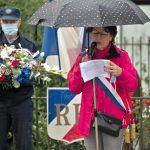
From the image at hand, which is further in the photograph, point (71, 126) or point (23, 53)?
point (71, 126)

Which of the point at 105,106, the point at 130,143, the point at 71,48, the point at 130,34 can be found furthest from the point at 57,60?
the point at 130,34

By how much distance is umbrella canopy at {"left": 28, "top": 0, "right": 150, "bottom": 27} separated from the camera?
5223mm

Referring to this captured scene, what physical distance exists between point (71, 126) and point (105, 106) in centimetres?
159

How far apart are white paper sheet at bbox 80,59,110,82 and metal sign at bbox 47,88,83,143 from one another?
1.59 metres

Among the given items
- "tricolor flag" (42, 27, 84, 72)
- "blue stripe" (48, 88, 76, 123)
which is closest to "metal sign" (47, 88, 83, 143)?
"blue stripe" (48, 88, 76, 123)

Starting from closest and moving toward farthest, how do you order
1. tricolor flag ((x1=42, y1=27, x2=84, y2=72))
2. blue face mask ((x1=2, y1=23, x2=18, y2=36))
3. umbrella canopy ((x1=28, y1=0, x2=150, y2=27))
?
umbrella canopy ((x1=28, y1=0, x2=150, y2=27)), blue face mask ((x1=2, y1=23, x2=18, y2=36)), tricolor flag ((x1=42, y1=27, x2=84, y2=72))

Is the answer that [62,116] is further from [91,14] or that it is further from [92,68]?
[91,14]

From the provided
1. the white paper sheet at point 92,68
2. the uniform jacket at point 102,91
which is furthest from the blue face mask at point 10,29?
the white paper sheet at point 92,68

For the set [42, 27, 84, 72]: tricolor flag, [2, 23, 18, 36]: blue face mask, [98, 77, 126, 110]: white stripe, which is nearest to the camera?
[98, 77, 126, 110]: white stripe

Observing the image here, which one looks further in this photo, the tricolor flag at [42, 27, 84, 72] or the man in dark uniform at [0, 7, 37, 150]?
the tricolor flag at [42, 27, 84, 72]

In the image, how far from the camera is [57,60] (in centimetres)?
752

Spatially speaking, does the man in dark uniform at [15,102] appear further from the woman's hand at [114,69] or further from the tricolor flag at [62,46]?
the woman's hand at [114,69]

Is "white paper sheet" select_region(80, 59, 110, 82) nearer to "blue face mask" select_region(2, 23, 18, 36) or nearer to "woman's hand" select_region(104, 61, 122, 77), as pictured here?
"woman's hand" select_region(104, 61, 122, 77)

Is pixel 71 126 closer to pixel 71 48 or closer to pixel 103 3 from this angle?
pixel 71 48
